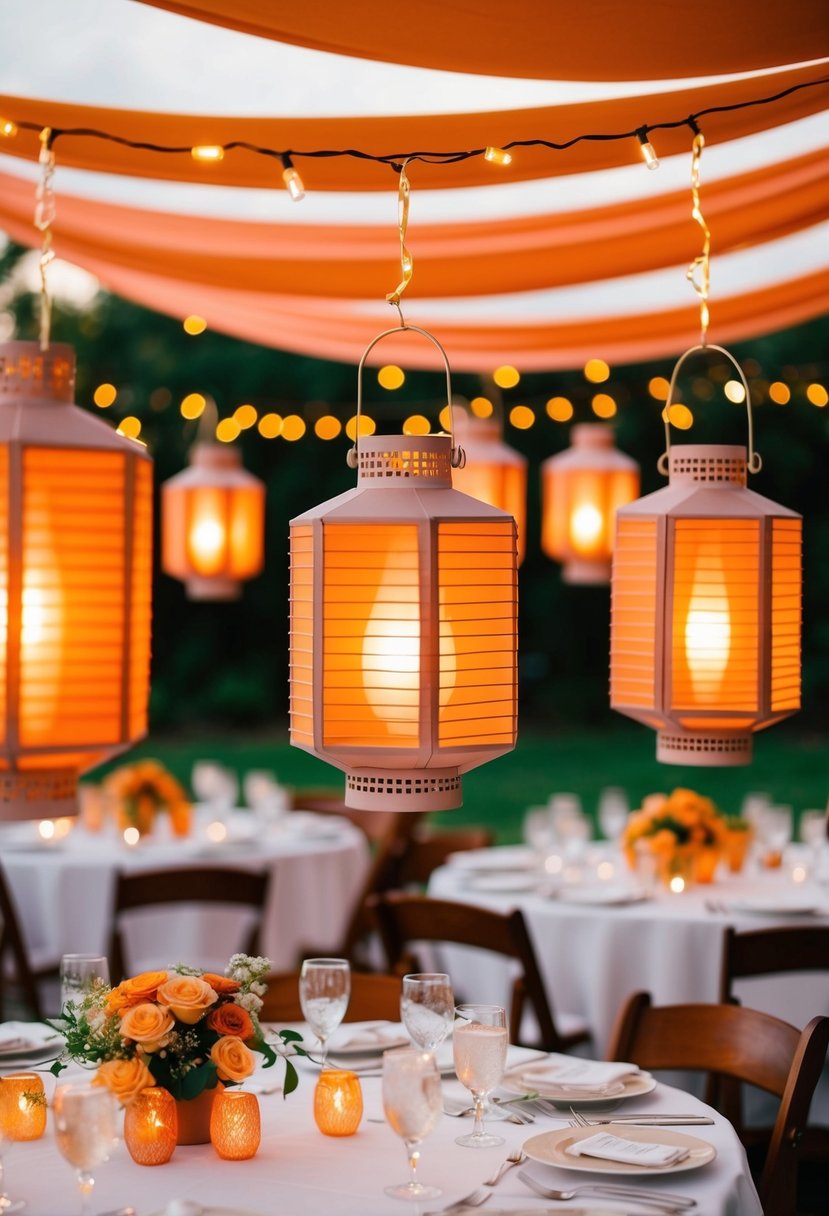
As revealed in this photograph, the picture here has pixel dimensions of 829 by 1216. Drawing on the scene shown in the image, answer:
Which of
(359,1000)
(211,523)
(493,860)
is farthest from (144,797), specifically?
(359,1000)

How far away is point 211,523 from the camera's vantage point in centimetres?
731

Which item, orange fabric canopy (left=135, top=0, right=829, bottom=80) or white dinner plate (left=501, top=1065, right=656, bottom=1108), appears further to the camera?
white dinner plate (left=501, top=1065, right=656, bottom=1108)

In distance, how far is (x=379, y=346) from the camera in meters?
5.15

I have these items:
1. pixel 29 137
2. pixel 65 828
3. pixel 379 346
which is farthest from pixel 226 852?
pixel 29 137

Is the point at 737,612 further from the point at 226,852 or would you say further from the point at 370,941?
the point at 370,941

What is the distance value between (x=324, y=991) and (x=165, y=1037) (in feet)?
1.64

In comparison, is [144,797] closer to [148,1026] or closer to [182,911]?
[182,911]

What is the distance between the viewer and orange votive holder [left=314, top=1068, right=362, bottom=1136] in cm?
274

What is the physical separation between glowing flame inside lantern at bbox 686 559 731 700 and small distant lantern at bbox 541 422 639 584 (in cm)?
410

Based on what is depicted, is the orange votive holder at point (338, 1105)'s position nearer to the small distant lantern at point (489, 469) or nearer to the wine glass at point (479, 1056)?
the wine glass at point (479, 1056)

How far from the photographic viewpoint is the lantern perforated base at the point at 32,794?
228cm

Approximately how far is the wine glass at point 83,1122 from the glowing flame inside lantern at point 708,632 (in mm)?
1378

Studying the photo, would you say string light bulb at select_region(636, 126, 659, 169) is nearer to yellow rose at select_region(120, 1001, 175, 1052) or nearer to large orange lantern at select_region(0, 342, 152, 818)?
large orange lantern at select_region(0, 342, 152, 818)

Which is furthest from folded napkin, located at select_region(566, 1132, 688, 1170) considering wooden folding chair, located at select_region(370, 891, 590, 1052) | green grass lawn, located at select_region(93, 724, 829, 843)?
green grass lawn, located at select_region(93, 724, 829, 843)
